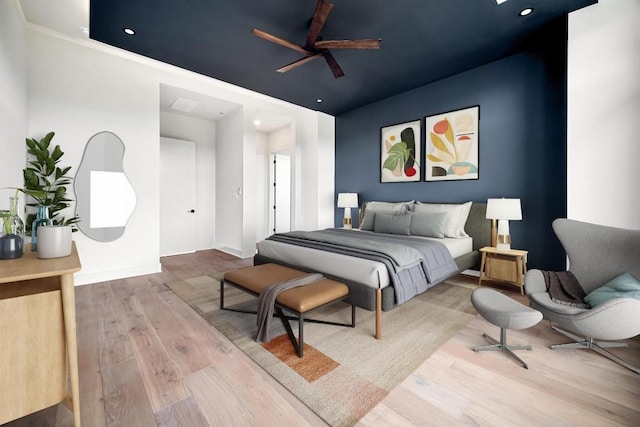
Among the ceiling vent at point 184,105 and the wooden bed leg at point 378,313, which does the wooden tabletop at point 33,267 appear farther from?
the ceiling vent at point 184,105

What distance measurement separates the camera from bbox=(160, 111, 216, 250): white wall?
5.71 m

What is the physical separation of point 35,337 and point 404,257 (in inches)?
96.2

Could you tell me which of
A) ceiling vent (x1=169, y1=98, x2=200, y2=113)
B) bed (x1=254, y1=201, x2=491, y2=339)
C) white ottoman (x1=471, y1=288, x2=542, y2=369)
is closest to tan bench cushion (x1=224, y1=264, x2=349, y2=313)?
bed (x1=254, y1=201, x2=491, y2=339)

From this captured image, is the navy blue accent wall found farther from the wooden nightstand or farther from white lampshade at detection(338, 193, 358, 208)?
white lampshade at detection(338, 193, 358, 208)

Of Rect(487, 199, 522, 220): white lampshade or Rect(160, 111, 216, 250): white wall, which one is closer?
Rect(487, 199, 522, 220): white lampshade

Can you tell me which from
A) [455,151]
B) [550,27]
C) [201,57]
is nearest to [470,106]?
[455,151]

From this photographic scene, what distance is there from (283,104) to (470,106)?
11.2 feet

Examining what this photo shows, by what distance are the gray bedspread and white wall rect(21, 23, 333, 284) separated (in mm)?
2305

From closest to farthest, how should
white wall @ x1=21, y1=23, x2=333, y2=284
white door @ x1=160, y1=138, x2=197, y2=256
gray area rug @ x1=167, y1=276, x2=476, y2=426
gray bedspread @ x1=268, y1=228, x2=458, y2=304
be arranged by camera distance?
gray area rug @ x1=167, y1=276, x2=476, y2=426
gray bedspread @ x1=268, y1=228, x2=458, y2=304
white wall @ x1=21, y1=23, x2=333, y2=284
white door @ x1=160, y1=138, x2=197, y2=256

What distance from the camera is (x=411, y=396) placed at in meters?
1.56

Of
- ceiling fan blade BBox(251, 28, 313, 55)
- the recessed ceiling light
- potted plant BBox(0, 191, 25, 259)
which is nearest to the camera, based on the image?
potted plant BBox(0, 191, 25, 259)

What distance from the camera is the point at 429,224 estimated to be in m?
3.68

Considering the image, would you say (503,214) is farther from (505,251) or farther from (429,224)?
(429,224)

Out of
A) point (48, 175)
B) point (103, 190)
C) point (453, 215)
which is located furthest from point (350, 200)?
point (48, 175)
